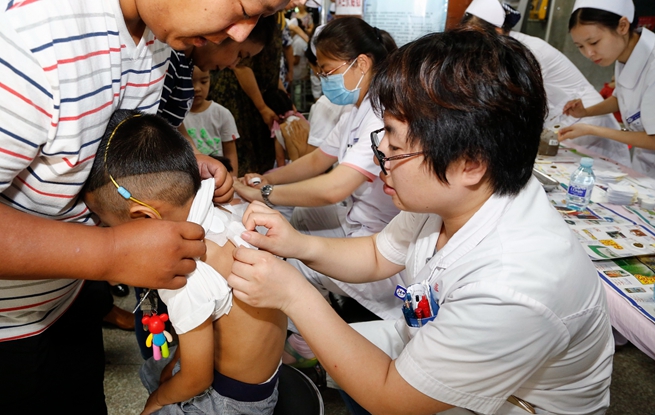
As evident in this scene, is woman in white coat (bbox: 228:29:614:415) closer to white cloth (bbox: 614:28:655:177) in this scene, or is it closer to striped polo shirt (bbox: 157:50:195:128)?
striped polo shirt (bbox: 157:50:195:128)

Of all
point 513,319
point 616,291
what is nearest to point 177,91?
point 513,319

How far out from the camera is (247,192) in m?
2.20

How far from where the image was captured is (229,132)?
10.6 ft

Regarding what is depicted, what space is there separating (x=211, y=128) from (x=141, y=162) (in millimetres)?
2170

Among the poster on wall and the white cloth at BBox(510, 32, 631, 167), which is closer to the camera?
the poster on wall

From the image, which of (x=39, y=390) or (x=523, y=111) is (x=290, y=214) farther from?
(x=523, y=111)

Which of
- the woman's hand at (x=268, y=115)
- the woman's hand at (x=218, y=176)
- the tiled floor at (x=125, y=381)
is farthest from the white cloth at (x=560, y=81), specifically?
the woman's hand at (x=218, y=176)

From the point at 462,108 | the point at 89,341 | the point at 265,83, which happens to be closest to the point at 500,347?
the point at 462,108

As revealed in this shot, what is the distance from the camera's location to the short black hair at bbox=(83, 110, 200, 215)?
1021 mm

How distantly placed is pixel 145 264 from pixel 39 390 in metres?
0.61

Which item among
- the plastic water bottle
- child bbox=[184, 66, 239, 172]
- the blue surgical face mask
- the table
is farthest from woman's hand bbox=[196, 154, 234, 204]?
child bbox=[184, 66, 239, 172]

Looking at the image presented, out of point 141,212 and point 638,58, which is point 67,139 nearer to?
point 141,212

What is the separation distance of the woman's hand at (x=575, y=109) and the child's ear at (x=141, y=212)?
3.16 m

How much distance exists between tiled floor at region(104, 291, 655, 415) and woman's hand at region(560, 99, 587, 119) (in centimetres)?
165
